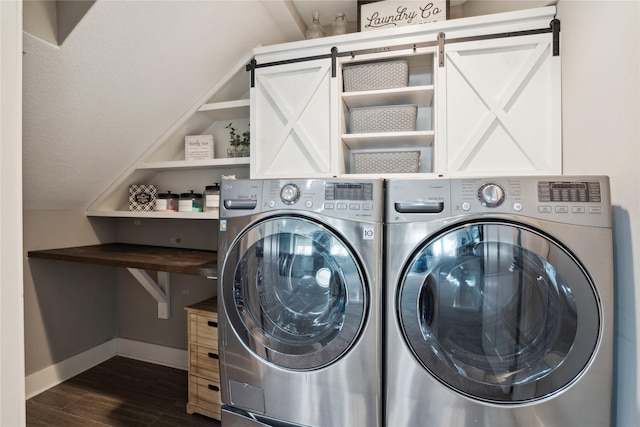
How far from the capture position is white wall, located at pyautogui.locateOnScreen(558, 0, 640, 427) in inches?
35.0

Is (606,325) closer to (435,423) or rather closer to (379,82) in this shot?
Answer: (435,423)

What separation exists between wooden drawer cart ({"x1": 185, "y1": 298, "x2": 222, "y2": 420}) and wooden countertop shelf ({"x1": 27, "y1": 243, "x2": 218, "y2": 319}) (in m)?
0.34

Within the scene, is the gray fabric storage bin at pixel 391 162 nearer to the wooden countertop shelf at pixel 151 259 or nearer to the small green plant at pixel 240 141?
the small green plant at pixel 240 141

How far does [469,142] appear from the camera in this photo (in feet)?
4.91

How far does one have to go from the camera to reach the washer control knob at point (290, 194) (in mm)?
1152

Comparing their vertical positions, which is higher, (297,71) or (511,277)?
(297,71)

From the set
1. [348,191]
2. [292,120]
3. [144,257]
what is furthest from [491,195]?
[144,257]

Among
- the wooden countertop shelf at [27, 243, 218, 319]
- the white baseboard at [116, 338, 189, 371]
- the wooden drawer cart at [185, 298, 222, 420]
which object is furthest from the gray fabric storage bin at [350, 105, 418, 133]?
the white baseboard at [116, 338, 189, 371]

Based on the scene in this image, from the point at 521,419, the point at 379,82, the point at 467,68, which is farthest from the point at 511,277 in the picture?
the point at 379,82

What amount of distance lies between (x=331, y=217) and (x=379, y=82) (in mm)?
955

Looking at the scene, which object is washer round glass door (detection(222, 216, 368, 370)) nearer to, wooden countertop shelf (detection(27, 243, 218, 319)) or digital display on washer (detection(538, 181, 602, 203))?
wooden countertop shelf (detection(27, 243, 218, 319))

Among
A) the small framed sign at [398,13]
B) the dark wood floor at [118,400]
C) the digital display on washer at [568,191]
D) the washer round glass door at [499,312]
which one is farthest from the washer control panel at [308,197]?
the dark wood floor at [118,400]

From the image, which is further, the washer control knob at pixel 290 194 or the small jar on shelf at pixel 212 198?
the small jar on shelf at pixel 212 198
